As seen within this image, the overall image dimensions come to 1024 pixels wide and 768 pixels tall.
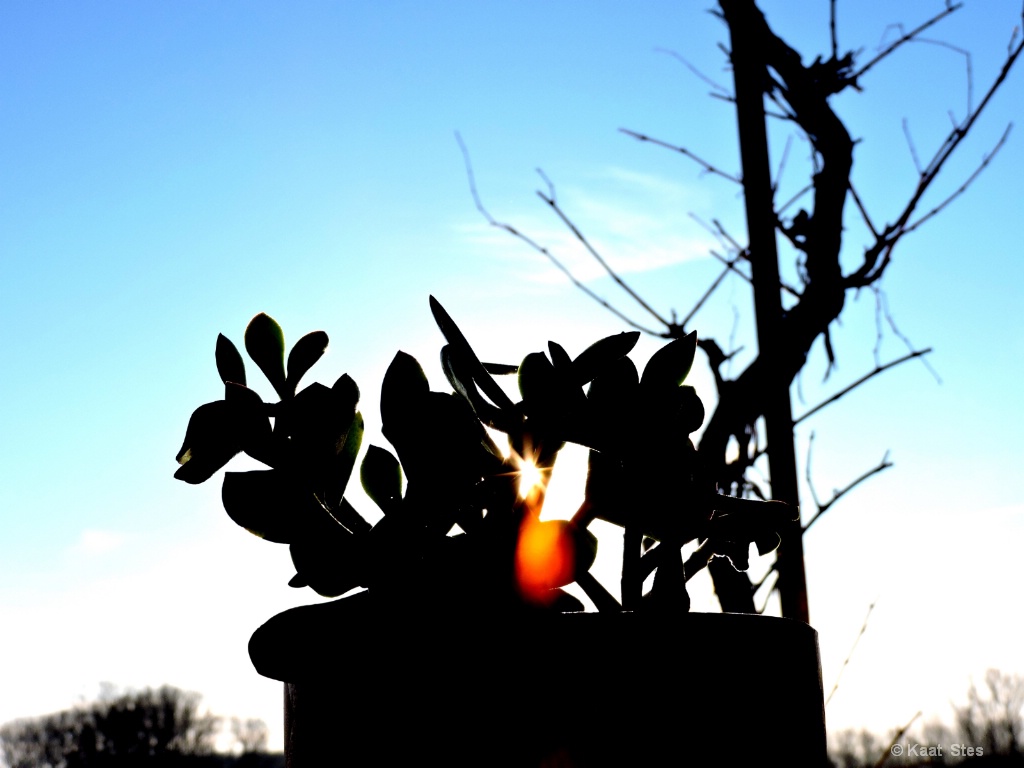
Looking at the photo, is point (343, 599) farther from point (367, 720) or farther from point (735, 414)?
point (735, 414)

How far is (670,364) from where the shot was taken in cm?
43

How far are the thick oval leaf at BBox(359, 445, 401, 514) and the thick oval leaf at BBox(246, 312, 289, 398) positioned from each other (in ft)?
0.20

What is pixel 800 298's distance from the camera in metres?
0.93

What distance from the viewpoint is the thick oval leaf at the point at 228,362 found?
472mm

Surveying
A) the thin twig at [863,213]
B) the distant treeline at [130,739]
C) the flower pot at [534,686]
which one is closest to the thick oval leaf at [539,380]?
the flower pot at [534,686]

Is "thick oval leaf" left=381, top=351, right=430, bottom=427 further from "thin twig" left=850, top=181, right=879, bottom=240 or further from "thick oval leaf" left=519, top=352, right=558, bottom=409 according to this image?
"thin twig" left=850, top=181, right=879, bottom=240

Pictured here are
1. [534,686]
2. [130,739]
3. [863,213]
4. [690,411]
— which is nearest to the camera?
[534,686]

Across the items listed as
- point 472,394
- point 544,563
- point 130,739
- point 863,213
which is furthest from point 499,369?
point 130,739

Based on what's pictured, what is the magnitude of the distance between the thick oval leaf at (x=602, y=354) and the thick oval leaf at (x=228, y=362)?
0.19 m

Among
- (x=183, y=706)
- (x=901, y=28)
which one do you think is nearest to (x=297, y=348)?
(x=901, y=28)

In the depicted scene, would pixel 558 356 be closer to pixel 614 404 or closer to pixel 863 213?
pixel 614 404

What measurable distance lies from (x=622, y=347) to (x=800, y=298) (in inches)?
22.4

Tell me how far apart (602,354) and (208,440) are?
197 millimetres

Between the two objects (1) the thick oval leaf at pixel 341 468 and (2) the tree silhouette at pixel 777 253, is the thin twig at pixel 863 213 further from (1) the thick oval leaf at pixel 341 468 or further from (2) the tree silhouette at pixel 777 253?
(1) the thick oval leaf at pixel 341 468
